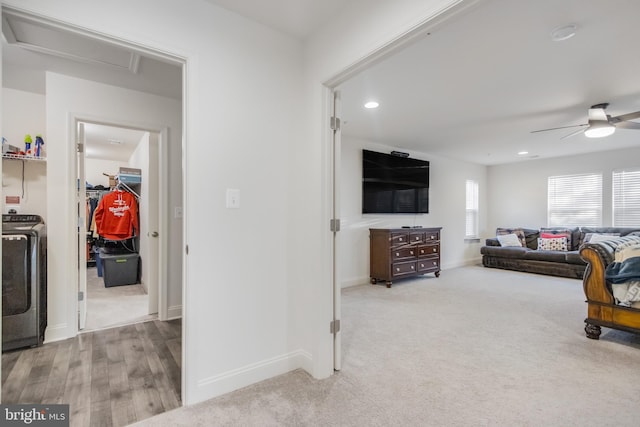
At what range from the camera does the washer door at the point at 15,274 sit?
245cm

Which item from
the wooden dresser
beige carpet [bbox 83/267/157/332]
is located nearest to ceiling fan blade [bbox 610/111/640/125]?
the wooden dresser

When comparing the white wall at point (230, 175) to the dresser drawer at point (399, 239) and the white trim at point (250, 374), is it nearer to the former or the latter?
the white trim at point (250, 374)

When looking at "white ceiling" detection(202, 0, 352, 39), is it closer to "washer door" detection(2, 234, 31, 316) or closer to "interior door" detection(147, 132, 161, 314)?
"interior door" detection(147, 132, 161, 314)

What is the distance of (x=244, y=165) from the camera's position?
2055 mm

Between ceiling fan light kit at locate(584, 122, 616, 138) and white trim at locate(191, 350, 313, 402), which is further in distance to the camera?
ceiling fan light kit at locate(584, 122, 616, 138)

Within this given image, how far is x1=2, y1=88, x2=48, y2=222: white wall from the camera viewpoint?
3012 mm

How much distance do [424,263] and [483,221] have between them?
10.7 feet

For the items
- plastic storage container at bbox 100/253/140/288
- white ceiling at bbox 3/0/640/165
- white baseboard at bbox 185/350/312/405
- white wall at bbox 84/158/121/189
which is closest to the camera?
white baseboard at bbox 185/350/312/405

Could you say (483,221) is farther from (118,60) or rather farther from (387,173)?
(118,60)

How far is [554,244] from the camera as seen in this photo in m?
6.18

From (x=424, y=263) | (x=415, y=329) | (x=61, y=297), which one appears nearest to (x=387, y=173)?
(x=424, y=263)

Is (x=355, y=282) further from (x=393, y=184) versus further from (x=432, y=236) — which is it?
(x=393, y=184)

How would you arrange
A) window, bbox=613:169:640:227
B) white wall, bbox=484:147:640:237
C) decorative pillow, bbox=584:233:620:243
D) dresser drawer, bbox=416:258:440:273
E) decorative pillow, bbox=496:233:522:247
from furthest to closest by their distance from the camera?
decorative pillow, bbox=496:233:522:247 → white wall, bbox=484:147:640:237 → window, bbox=613:169:640:227 → decorative pillow, bbox=584:233:620:243 → dresser drawer, bbox=416:258:440:273

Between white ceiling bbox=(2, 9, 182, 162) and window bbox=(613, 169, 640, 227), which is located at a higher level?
white ceiling bbox=(2, 9, 182, 162)
